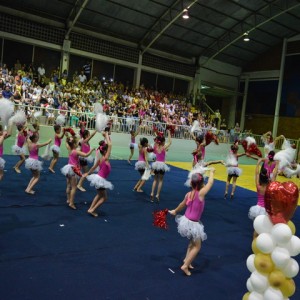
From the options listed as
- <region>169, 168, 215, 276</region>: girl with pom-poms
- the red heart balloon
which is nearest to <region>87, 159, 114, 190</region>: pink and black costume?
<region>169, 168, 215, 276</region>: girl with pom-poms

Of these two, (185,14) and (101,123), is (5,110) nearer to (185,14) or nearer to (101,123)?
(101,123)

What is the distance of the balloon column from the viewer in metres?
2.44

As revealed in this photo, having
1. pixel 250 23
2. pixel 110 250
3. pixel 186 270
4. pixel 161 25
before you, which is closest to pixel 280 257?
pixel 186 270

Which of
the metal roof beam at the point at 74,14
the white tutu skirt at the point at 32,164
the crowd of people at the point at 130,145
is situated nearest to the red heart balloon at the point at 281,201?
the crowd of people at the point at 130,145

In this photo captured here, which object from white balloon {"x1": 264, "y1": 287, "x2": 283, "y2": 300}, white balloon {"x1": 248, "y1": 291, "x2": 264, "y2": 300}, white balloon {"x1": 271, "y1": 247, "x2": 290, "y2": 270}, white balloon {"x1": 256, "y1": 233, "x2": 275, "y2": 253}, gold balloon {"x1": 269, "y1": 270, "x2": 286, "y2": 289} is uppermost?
white balloon {"x1": 256, "y1": 233, "x2": 275, "y2": 253}

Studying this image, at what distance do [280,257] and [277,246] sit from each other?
90mm

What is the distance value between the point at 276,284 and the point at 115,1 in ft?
62.0

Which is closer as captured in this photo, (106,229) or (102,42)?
(106,229)

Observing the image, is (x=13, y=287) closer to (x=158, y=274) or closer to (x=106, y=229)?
(x=158, y=274)

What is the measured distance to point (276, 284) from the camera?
246 centimetres

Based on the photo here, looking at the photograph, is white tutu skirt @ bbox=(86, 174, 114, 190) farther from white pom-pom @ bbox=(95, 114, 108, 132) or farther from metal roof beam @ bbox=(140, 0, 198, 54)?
metal roof beam @ bbox=(140, 0, 198, 54)

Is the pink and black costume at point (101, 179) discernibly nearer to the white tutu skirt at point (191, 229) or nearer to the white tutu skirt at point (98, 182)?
the white tutu skirt at point (98, 182)

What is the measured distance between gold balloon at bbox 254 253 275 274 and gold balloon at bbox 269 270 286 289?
42 mm

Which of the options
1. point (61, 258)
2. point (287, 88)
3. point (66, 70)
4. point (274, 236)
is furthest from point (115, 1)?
point (274, 236)
